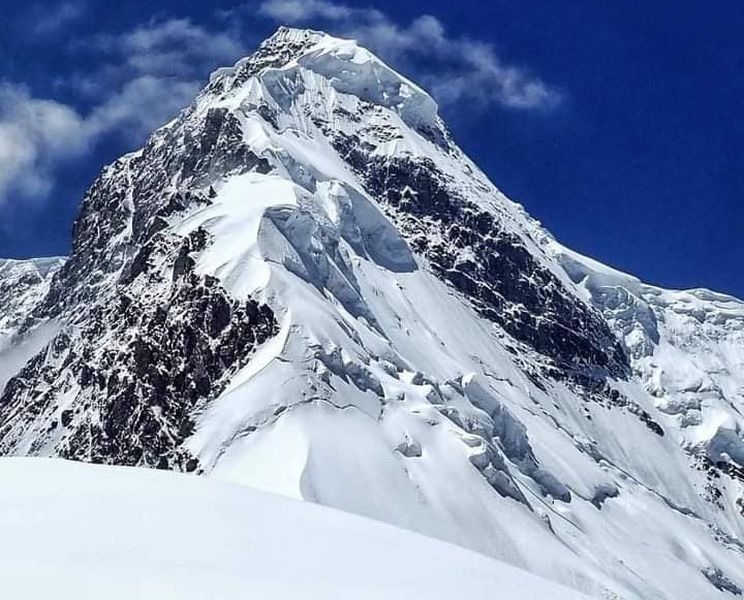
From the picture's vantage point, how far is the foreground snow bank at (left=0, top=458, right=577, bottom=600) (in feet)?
39.8

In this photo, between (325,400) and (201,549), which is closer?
(201,549)

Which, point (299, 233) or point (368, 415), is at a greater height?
point (299, 233)

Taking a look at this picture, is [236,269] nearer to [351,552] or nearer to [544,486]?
[544,486]

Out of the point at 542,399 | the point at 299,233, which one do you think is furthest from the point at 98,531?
the point at 542,399

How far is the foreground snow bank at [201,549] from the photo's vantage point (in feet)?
39.8

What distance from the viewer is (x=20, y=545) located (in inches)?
515

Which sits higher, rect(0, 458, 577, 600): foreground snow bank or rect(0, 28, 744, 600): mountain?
rect(0, 28, 744, 600): mountain

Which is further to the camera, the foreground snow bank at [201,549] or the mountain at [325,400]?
the mountain at [325,400]

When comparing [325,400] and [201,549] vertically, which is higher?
[325,400]

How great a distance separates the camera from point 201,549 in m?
13.8

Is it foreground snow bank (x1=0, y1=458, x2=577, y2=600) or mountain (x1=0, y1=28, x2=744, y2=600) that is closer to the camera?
foreground snow bank (x1=0, y1=458, x2=577, y2=600)

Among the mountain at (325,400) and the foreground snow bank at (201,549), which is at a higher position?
the mountain at (325,400)

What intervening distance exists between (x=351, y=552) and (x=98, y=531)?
3.56 meters

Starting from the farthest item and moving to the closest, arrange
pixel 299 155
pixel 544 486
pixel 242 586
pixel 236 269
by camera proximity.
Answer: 1. pixel 299 155
2. pixel 544 486
3. pixel 236 269
4. pixel 242 586
